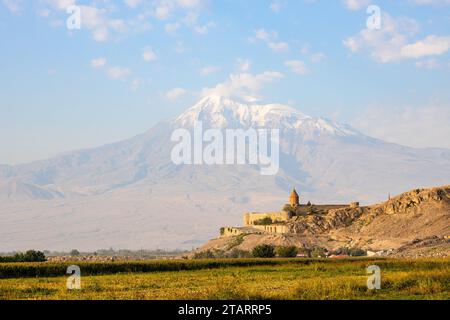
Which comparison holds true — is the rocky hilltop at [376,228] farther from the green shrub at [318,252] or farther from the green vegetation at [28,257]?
the green vegetation at [28,257]

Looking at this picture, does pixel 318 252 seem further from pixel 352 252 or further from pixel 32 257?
pixel 32 257

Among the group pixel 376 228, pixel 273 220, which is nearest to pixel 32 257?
pixel 376 228

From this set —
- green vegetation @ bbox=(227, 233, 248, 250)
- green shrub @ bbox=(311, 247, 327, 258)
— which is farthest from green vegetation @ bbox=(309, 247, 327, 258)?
green vegetation @ bbox=(227, 233, 248, 250)

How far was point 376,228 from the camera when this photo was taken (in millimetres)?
106062

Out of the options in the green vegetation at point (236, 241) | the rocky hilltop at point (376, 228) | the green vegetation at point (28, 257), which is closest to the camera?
the green vegetation at point (28, 257)

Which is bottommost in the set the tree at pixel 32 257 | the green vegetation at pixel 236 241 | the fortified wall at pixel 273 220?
the tree at pixel 32 257

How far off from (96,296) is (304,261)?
3309 cm

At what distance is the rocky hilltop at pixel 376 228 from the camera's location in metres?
96.2

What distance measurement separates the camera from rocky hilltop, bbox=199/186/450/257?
9619 centimetres

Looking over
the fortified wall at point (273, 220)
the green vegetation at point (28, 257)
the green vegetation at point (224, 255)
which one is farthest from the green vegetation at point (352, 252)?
the green vegetation at point (28, 257)

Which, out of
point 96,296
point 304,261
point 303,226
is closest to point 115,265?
point 304,261

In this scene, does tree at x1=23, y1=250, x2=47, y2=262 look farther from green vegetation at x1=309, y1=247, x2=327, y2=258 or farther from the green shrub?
green vegetation at x1=309, y1=247, x2=327, y2=258

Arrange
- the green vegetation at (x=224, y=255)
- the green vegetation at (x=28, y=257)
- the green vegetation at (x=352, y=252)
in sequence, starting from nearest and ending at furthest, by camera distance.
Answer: the green vegetation at (x=28, y=257) < the green vegetation at (x=352, y=252) < the green vegetation at (x=224, y=255)
